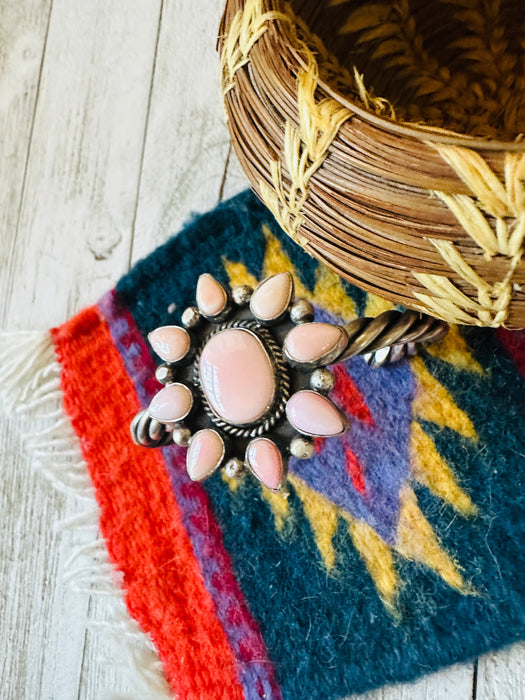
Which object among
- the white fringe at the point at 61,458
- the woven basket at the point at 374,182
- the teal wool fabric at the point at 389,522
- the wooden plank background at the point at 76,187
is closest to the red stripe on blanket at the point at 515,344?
the teal wool fabric at the point at 389,522

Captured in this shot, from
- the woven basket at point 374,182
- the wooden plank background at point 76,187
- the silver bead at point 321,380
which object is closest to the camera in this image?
the woven basket at point 374,182

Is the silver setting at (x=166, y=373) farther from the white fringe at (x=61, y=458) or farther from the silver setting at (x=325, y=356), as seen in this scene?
the white fringe at (x=61, y=458)

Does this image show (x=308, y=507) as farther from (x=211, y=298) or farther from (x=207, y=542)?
(x=211, y=298)

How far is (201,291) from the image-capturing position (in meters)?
0.43

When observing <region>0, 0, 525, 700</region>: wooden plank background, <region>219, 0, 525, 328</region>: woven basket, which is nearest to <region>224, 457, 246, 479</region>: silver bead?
<region>219, 0, 525, 328</region>: woven basket

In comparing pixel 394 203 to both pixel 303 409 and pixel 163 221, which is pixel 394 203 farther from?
pixel 163 221

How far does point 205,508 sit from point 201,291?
23 cm

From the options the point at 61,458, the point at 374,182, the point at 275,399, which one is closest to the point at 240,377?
the point at 275,399

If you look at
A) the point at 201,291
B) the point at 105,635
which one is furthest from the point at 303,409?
the point at 105,635

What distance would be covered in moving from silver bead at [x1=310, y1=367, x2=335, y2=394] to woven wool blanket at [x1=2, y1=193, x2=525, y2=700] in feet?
0.51

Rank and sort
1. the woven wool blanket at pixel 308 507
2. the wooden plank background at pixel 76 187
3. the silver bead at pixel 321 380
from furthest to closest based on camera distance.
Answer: the wooden plank background at pixel 76 187, the woven wool blanket at pixel 308 507, the silver bead at pixel 321 380

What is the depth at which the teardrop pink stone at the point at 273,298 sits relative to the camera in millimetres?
403

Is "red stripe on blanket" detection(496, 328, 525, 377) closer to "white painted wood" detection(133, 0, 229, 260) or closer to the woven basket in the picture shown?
the woven basket

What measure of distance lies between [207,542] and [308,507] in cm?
9
